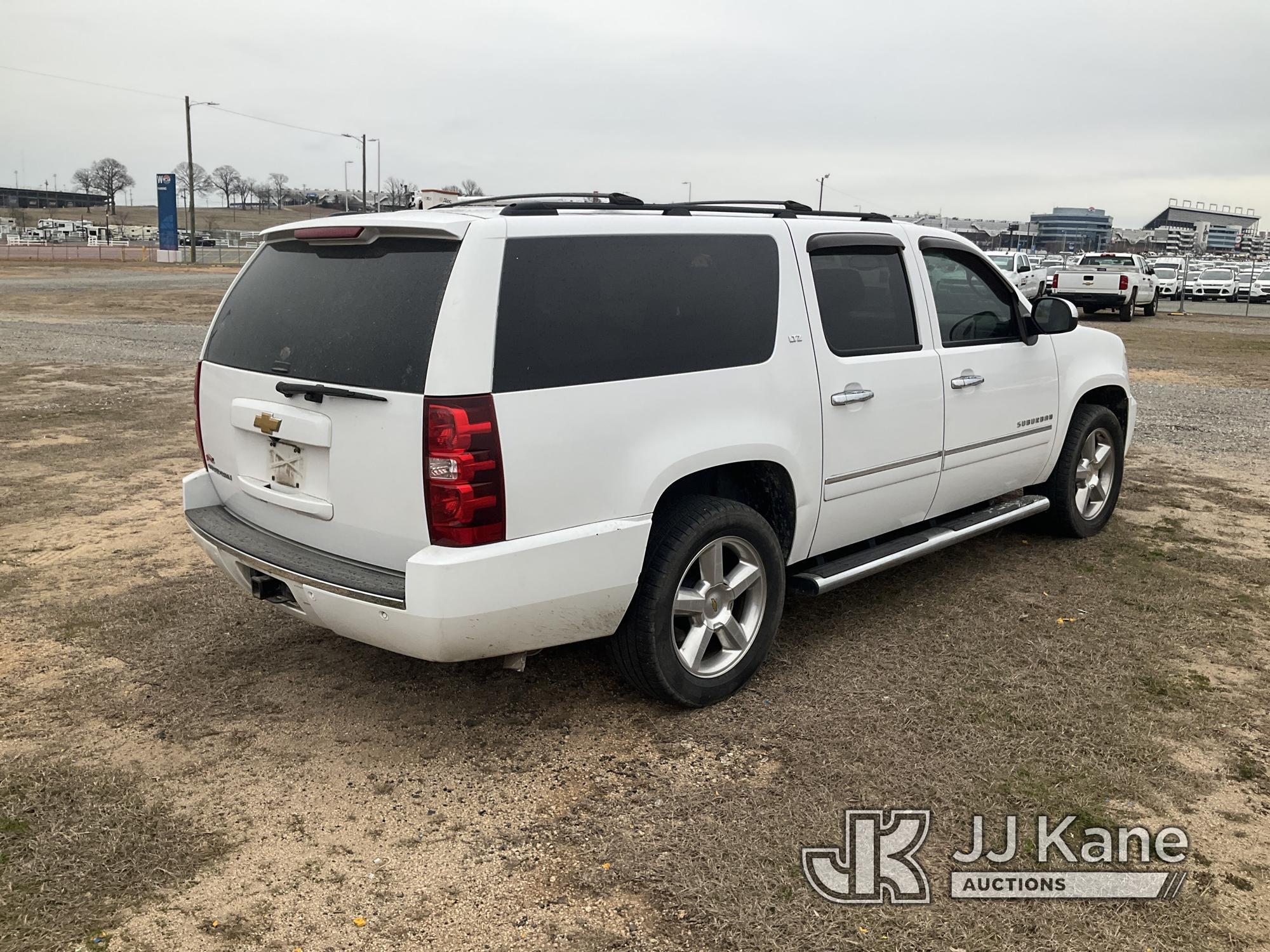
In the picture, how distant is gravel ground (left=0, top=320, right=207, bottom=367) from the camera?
1434cm

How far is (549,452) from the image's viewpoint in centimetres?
333

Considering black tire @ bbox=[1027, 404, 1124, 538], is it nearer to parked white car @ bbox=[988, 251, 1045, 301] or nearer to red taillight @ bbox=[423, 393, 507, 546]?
red taillight @ bbox=[423, 393, 507, 546]

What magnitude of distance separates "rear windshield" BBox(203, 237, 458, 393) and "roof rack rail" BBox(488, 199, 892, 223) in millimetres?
363

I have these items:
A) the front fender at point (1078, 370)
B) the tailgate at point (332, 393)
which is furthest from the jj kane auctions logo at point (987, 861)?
the front fender at point (1078, 370)

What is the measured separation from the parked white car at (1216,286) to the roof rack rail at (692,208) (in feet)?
134

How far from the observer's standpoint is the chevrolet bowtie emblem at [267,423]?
3662 millimetres

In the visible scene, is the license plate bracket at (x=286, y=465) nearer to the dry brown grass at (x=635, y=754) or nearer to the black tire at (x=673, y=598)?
the dry brown grass at (x=635, y=754)

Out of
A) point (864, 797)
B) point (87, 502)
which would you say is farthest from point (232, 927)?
point (87, 502)

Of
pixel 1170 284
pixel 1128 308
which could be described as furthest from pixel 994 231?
pixel 1128 308

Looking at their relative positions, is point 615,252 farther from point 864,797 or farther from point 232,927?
point 232,927

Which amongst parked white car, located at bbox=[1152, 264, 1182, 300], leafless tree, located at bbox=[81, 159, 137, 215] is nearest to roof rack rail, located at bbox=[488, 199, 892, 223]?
parked white car, located at bbox=[1152, 264, 1182, 300]

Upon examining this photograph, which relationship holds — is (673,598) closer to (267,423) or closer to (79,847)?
(267,423)

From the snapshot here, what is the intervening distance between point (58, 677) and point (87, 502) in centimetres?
294

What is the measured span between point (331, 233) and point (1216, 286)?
142ft
